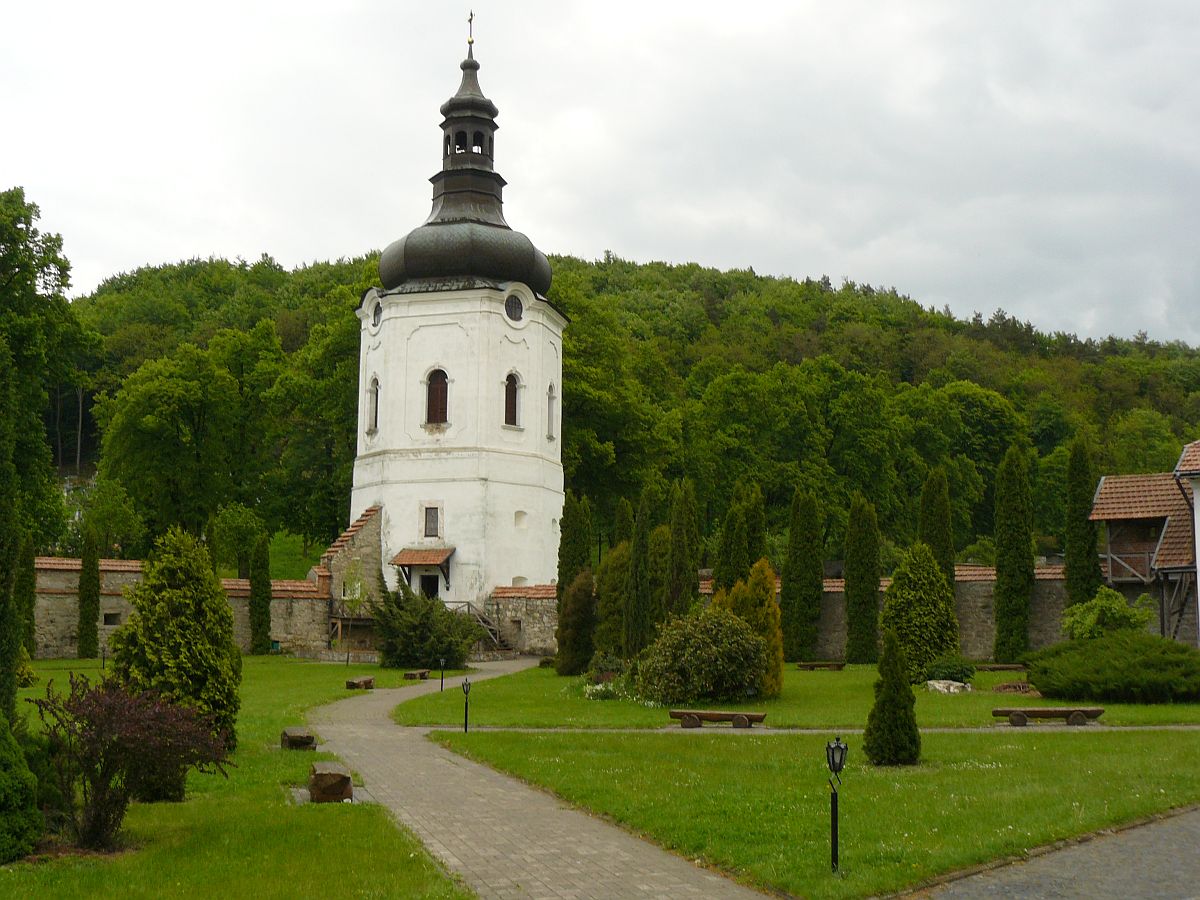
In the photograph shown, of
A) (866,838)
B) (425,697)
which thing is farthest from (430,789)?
(425,697)

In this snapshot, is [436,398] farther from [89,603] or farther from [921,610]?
[921,610]

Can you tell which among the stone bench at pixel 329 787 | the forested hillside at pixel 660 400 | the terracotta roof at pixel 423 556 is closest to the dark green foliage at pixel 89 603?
the forested hillside at pixel 660 400

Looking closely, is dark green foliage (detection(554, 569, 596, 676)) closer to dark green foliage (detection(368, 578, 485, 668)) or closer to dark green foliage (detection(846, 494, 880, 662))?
dark green foliage (detection(368, 578, 485, 668))

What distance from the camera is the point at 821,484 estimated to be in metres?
47.2

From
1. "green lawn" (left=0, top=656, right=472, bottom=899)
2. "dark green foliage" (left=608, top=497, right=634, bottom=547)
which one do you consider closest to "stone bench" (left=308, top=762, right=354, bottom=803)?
"green lawn" (left=0, top=656, right=472, bottom=899)

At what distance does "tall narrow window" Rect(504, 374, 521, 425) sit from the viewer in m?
39.8

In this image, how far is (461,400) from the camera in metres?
39.2

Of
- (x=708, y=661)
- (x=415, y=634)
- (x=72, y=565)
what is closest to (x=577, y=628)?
(x=415, y=634)

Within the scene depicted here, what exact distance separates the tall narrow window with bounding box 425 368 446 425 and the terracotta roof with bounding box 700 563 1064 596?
10.2 metres

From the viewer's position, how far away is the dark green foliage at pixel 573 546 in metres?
33.3

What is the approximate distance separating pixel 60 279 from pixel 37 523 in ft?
20.9

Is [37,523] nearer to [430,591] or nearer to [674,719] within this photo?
[430,591]

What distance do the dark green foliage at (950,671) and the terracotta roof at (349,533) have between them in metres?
20.0

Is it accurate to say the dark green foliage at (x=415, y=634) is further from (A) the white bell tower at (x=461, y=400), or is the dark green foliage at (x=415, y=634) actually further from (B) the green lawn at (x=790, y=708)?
(A) the white bell tower at (x=461, y=400)
